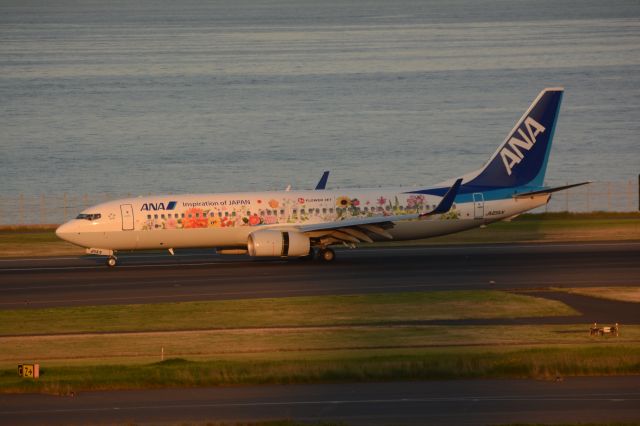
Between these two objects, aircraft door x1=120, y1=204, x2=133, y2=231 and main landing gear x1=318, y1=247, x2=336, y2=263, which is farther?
main landing gear x1=318, y1=247, x2=336, y2=263

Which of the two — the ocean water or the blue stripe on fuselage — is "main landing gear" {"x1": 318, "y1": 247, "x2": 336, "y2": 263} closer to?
the blue stripe on fuselage

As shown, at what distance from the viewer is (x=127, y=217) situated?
58.8 m

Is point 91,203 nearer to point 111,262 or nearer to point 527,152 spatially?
point 111,262

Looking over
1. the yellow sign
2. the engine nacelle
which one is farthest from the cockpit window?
the yellow sign

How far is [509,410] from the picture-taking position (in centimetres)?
3044

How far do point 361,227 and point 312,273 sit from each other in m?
4.03

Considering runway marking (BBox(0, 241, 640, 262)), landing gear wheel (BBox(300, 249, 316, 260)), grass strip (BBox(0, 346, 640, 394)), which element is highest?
runway marking (BBox(0, 241, 640, 262))

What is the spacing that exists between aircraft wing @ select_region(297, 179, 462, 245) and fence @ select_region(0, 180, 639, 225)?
37.2 metres

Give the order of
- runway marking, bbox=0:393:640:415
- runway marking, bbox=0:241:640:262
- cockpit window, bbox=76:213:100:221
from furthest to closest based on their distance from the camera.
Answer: runway marking, bbox=0:241:640:262 < cockpit window, bbox=76:213:100:221 < runway marking, bbox=0:393:640:415

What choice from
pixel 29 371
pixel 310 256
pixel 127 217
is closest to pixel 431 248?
pixel 310 256

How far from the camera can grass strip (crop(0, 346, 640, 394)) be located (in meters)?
34.2

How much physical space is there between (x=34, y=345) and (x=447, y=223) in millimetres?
26631

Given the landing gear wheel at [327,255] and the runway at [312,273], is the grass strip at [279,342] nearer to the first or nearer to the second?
the runway at [312,273]

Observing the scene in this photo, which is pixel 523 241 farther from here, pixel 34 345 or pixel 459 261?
pixel 34 345
